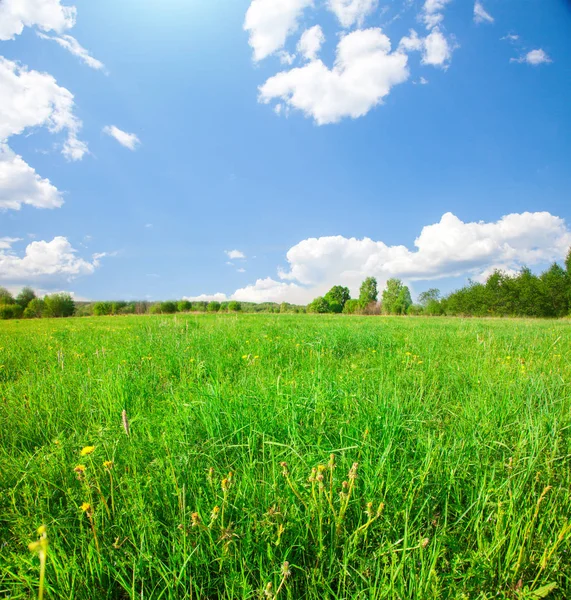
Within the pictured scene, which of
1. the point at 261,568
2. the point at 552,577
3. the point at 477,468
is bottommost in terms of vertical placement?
the point at 552,577

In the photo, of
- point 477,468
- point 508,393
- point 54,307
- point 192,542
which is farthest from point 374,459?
point 54,307

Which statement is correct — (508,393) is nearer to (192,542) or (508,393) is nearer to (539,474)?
(539,474)

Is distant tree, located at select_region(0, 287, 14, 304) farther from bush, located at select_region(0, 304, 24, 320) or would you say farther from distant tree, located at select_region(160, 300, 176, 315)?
distant tree, located at select_region(160, 300, 176, 315)

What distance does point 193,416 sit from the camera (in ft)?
7.41

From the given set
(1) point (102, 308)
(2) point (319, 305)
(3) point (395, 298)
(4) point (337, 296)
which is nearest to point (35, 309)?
(1) point (102, 308)

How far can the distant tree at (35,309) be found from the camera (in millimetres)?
60550

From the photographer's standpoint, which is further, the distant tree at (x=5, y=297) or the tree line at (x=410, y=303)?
the distant tree at (x=5, y=297)

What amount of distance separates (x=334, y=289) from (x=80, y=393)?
3332 inches

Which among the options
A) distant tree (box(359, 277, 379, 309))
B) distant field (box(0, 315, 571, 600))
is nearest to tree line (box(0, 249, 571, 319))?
distant tree (box(359, 277, 379, 309))

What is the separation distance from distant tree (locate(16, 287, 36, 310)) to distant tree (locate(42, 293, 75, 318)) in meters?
6.02

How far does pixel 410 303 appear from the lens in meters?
70.9

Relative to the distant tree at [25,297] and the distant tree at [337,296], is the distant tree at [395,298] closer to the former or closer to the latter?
the distant tree at [337,296]

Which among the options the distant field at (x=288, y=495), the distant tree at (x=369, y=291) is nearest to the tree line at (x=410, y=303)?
the distant tree at (x=369, y=291)

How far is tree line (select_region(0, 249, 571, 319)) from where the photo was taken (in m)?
50.2
